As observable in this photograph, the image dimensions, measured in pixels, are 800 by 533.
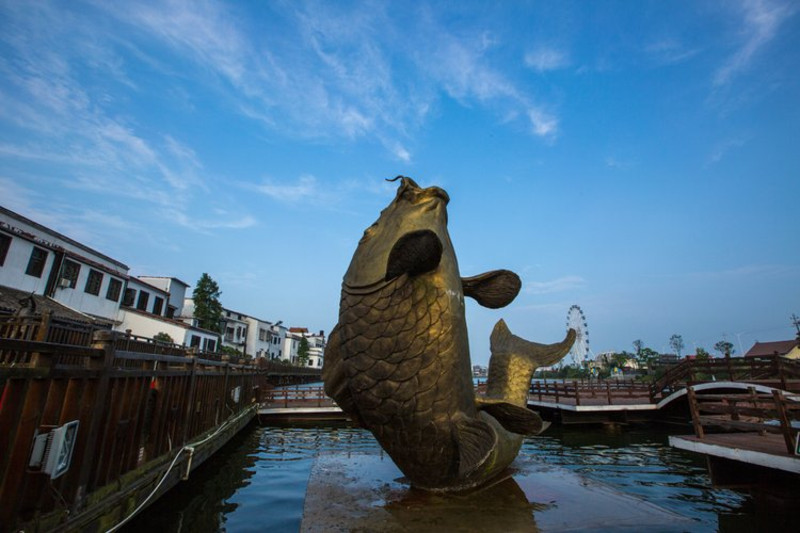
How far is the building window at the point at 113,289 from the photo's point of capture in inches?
862

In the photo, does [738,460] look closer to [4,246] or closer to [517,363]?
[517,363]

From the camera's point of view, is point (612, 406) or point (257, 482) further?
point (612, 406)

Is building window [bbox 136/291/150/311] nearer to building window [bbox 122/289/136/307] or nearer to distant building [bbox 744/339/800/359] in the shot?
building window [bbox 122/289/136/307]

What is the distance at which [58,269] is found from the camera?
1814 centimetres

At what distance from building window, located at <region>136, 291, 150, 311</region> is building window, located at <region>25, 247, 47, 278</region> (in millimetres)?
7867

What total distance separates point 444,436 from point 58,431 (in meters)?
3.16

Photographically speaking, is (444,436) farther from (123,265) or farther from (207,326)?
(207,326)

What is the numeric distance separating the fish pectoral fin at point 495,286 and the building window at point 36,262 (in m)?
20.7

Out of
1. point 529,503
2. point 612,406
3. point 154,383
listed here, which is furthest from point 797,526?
point 612,406

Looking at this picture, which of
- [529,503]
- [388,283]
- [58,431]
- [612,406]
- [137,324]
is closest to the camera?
[388,283]

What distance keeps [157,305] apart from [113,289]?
17.2ft

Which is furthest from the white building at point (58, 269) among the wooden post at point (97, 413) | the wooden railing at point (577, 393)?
the wooden railing at point (577, 393)

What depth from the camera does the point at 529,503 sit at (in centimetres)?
372

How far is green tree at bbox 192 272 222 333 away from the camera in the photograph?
39.1 metres
